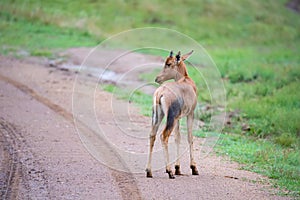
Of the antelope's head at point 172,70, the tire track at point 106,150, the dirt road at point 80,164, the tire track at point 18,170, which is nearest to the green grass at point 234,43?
the dirt road at point 80,164

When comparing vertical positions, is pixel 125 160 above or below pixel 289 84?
below

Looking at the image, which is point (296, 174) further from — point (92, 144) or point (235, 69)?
point (235, 69)

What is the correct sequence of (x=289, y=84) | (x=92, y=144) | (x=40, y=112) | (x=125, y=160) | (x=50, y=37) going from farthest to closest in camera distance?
(x=50, y=37) → (x=289, y=84) → (x=40, y=112) → (x=92, y=144) → (x=125, y=160)

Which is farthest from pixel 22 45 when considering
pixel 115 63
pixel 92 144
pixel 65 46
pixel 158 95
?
pixel 158 95

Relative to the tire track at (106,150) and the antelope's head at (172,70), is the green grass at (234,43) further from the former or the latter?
the tire track at (106,150)

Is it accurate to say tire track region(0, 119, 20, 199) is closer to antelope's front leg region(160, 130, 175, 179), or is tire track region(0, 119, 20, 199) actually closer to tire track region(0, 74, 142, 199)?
tire track region(0, 74, 142, 199)

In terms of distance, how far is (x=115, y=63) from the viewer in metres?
18.8

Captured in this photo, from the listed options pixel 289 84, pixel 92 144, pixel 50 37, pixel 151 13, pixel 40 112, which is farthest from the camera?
pixel 151 13

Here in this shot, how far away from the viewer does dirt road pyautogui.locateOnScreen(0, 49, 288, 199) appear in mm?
7160

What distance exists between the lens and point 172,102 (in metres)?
7.81

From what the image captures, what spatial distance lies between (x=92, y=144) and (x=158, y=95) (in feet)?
7.15

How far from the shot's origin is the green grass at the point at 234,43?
11.3 metres

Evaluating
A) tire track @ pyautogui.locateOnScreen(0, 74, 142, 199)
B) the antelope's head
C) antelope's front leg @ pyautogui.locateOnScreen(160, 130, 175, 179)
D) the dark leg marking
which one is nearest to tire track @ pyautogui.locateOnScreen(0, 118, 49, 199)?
tire track @ pyautogui.locateOnScreen(0, 74, 142, 199)

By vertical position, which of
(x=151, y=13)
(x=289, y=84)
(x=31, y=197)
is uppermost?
(x=151, y=13)
